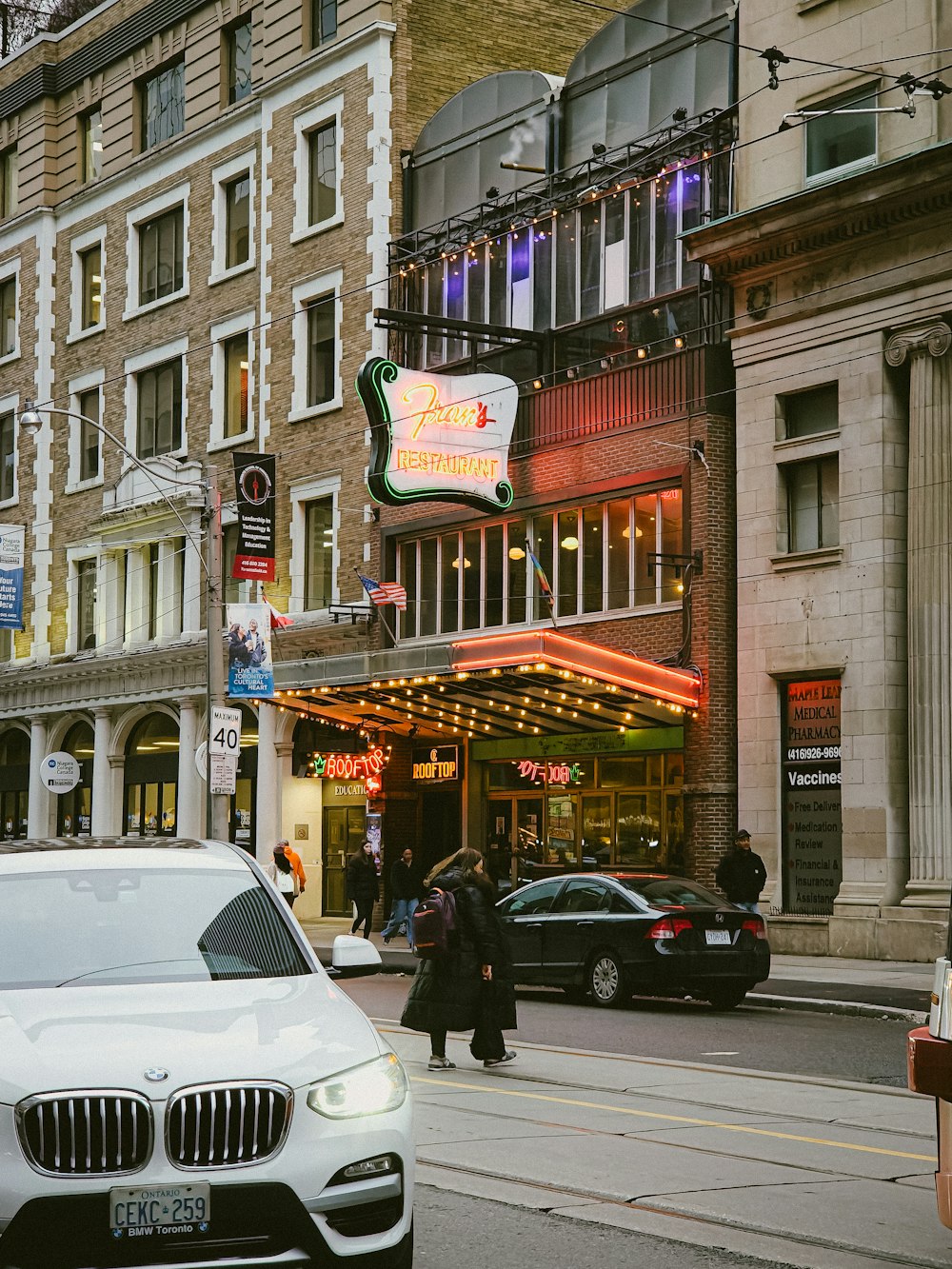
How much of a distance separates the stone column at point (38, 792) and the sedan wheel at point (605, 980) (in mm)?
27308

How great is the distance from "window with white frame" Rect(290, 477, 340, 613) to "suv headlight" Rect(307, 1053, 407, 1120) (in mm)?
29474

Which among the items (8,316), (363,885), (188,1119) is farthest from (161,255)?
(188,1119)

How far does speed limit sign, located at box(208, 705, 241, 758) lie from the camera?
25.2m

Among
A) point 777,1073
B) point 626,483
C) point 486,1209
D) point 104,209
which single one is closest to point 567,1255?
point 486,1209

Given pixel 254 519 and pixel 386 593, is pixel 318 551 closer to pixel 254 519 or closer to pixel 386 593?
pixel 386 593

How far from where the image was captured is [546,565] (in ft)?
99.6

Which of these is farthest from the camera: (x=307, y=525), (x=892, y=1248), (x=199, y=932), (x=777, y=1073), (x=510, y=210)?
(x=307, y=525)

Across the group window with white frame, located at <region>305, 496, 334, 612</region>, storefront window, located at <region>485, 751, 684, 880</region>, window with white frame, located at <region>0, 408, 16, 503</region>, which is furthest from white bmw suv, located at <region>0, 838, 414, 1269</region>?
window with white frame, located at <region>0, 408, 16, 503</region>

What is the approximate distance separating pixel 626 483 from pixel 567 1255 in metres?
21.7

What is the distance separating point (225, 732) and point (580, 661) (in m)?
5.10

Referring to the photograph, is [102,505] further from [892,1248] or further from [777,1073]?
[892,1248]

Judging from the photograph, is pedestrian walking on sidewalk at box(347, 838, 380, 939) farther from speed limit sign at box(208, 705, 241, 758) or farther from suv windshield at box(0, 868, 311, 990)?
suv windshield at box(0, 868, 311, 990)

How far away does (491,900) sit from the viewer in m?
13.9

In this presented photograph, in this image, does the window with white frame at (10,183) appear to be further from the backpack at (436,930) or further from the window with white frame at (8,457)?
the backpack at (436,930)
